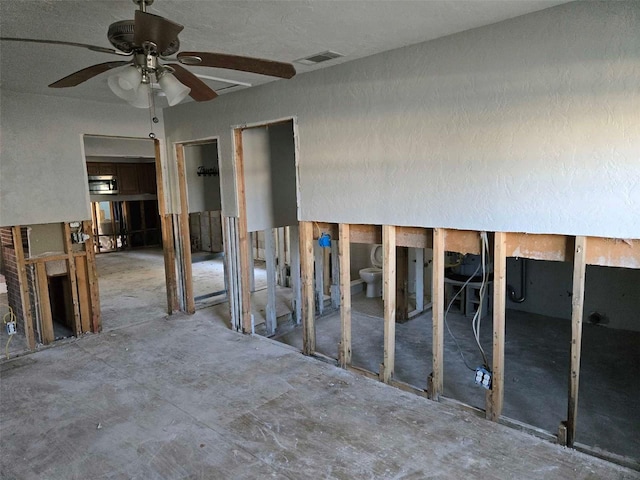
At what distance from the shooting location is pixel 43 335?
4641 millimetres

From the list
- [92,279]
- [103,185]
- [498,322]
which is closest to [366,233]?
[498,322]

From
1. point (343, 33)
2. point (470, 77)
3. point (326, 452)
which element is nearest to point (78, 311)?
point (326, 452)

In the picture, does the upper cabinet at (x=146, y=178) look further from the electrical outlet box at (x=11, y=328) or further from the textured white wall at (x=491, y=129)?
the textured white wall at (x=491, y=129)

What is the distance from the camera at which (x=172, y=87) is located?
224cm

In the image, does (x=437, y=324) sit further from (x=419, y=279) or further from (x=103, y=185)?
(x=103, y=185)

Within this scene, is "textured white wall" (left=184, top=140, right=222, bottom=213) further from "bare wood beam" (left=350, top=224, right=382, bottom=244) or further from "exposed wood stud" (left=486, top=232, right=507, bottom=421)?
"exposed wood stud" (left=486, top=232, right=507, bottom=421)

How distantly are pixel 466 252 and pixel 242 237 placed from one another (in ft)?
8.60

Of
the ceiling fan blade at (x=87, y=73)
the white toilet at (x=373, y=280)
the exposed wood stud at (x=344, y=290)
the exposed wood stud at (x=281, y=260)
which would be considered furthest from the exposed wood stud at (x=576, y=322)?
the exposed wood stud at (x=281, y=260)

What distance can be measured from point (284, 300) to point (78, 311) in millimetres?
2672

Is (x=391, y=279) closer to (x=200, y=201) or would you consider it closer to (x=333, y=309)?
(x=333, y=309)

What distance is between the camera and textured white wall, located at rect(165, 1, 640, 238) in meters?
2.39

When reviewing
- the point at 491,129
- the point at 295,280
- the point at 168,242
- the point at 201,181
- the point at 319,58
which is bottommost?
the point at 295,280

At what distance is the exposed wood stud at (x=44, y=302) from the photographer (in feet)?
15.1

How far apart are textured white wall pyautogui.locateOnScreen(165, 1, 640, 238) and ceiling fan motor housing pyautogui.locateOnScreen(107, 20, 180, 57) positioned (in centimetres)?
185
